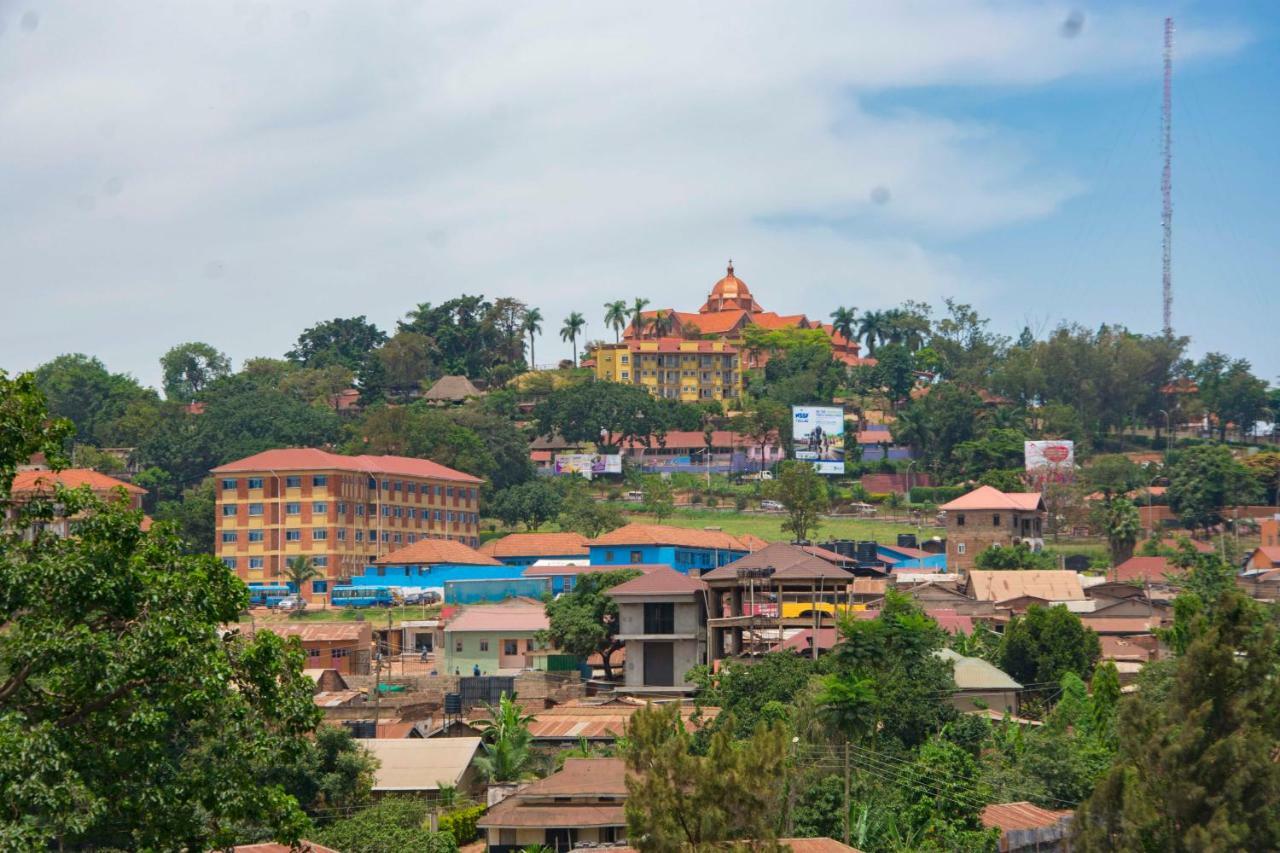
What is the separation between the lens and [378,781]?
51.9 metres

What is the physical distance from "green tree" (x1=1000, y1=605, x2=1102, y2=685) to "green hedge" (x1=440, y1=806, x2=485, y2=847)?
85.9 ft

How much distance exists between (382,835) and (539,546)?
6361cm

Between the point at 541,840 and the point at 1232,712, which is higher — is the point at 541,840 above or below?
below

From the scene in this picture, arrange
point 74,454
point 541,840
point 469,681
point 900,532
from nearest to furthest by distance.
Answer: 1. point 541,840
2. point 469,681
3. point 900,532
4. point 74,454

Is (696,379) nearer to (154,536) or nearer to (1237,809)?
(1237,809)

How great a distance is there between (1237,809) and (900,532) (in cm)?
9541

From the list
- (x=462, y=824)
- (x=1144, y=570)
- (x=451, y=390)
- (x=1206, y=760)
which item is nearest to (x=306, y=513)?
(x=1144, y=570)

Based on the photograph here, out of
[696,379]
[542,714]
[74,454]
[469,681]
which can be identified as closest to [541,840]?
[542,714]

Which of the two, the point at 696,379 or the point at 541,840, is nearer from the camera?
the point at 541,840

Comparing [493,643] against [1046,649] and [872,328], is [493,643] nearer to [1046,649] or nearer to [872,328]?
[1046,649]

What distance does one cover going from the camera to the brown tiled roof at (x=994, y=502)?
113 m

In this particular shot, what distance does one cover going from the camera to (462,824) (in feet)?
162

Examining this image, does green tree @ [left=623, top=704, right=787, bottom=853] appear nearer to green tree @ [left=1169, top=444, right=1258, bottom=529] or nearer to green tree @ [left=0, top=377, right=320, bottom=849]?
green tree @ [left=0, top=377, right=320, bottom=849]

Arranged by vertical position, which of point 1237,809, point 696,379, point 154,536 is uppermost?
point 696,379
